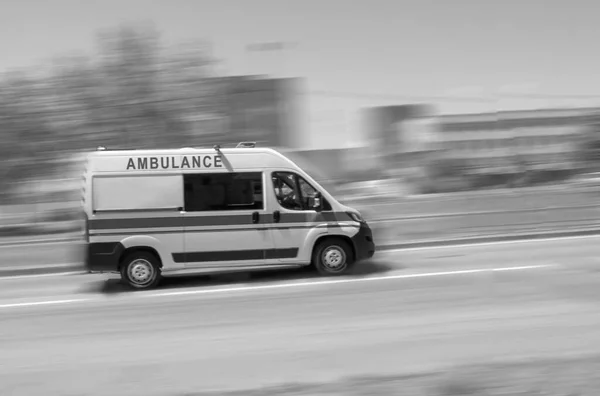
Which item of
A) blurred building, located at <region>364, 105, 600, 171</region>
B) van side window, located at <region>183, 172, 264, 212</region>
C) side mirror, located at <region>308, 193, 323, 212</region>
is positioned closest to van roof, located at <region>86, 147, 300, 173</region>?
van side window, located at <region>183, 172, 264, 212</region>

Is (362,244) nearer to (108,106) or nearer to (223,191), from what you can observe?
(223,191)

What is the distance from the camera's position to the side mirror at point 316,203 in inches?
405

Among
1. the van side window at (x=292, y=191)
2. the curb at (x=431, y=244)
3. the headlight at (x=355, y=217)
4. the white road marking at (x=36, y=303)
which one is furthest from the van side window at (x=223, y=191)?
the curb at (x=431, y=244)

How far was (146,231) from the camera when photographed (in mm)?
9883

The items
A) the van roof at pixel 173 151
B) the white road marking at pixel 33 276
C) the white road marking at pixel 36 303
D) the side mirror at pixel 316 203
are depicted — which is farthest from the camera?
the white road marking at pixel 33 276

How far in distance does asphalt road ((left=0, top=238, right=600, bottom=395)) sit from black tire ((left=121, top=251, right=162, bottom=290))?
0.28 metres

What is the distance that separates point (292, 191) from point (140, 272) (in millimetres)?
2733

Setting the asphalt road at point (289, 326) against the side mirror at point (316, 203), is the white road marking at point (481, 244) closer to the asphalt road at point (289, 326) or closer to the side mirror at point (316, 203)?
the asphalt road at point (289, 326)

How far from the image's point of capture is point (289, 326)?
23.4ft

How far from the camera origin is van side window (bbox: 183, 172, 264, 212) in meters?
9.99

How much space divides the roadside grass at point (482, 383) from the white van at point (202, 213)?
5.19m

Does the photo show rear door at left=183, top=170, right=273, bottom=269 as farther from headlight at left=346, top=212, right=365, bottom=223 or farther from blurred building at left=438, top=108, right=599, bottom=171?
blurred building at left=438, top=108, right=599, bottom=171

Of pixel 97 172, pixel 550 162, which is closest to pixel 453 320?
pixel 97 172

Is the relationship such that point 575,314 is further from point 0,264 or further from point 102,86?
point 102,86
